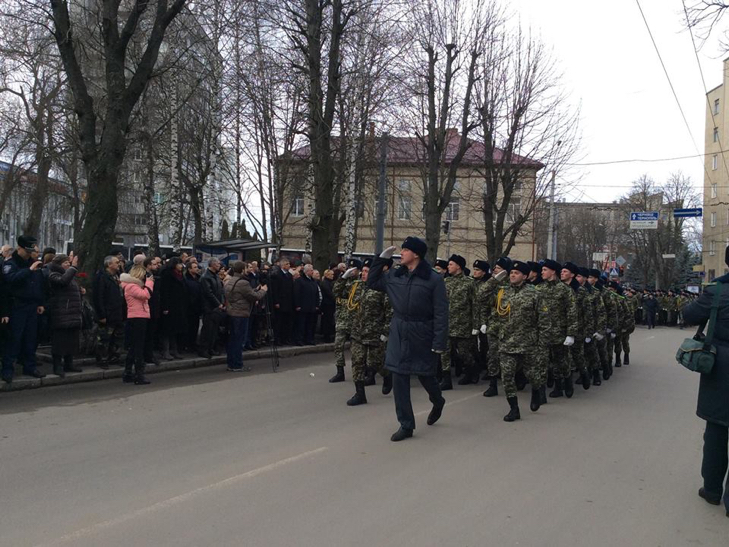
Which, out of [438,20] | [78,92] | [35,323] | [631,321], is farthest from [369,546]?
[438,20]

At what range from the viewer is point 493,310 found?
33.8ft

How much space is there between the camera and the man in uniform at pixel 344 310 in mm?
10461

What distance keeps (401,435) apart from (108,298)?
6.30m

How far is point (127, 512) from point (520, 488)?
314 cm

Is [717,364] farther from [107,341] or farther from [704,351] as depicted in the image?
[107,341]

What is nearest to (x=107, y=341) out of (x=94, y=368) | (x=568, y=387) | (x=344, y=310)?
(x=94, y=368)

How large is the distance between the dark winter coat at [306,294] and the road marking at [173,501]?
351 inches

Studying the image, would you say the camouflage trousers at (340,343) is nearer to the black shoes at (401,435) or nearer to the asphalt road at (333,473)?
the asphalt road at (333,473)

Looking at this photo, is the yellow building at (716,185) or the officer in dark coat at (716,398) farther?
the yellow building at (716,185)

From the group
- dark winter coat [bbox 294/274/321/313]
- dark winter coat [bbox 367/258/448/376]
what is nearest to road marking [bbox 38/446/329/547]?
dark winter coat [bbox 367/258/448/376]

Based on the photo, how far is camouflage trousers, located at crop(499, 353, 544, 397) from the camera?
331 inches

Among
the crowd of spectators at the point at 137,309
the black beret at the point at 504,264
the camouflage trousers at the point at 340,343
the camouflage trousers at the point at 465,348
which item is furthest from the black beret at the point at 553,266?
the crowd of spectators at the point at 137,309

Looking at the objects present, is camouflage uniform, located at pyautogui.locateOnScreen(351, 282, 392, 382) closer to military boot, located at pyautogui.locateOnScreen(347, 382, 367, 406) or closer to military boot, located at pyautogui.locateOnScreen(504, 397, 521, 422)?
military boot, located at pyautogui.locateOnScreen(347, 382, 367, 406)

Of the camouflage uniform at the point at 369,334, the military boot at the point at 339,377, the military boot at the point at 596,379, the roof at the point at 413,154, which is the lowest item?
the military boot at the point at 596,379
